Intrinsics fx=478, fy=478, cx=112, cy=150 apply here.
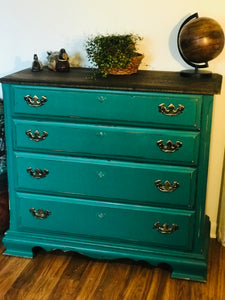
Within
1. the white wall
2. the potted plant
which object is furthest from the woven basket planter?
the white wall

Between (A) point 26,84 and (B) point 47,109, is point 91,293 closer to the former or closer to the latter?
(B) point 47,109

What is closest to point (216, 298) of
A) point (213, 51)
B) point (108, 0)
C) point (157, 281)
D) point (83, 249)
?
point (157, 281)

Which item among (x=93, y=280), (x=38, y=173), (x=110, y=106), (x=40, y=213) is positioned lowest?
(x=93, y=280)

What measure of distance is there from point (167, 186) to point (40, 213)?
0.78 m

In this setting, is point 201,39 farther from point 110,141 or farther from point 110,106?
point 110,141

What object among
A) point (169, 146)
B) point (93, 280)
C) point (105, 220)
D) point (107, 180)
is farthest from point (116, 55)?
point (93, 280)

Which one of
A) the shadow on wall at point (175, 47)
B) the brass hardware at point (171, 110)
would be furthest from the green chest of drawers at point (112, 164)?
the shadow on wall at point (175, 47)

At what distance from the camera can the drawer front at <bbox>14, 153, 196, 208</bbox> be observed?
101 inches

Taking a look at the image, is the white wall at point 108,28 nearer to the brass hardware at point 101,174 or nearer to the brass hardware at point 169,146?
the brass hardware at point 169,146

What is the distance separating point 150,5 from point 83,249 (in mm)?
1471

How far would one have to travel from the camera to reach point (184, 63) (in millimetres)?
2820

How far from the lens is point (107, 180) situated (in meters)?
2.64

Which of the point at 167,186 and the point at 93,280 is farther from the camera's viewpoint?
the point at 93,280

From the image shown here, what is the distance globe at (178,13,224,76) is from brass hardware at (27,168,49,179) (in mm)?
1024
